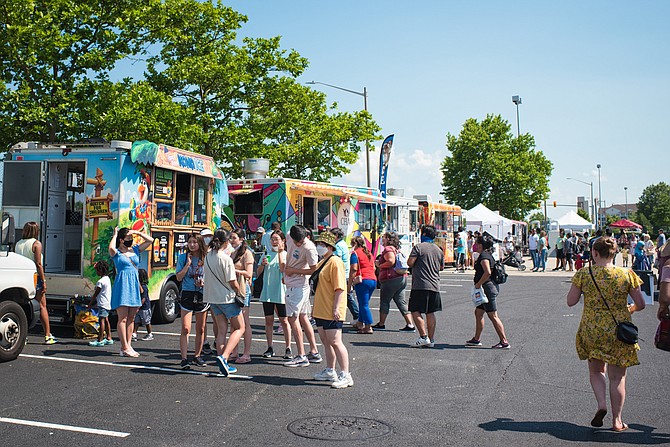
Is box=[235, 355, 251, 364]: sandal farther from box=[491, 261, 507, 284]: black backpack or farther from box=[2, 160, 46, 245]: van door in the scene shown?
box=[2, 160, 46, 245]: van door

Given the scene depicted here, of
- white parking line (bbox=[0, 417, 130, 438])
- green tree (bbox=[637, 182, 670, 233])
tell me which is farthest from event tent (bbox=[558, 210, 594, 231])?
green tree (bbox=[637, 182, 670, 233])

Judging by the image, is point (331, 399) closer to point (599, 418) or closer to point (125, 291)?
point (599, 418)

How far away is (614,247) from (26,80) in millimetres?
14869

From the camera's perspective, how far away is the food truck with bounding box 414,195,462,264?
82.9ft

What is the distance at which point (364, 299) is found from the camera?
10797mm

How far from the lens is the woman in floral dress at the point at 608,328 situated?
5496mm

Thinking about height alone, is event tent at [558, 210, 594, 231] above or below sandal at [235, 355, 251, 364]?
above

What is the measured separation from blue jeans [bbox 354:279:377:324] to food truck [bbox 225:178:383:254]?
14.9ft

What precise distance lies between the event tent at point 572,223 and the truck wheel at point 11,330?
36.9 metres

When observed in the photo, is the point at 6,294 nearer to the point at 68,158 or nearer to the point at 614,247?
the point at 68,158

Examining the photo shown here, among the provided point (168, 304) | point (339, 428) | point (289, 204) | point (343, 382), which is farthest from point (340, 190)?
point (339, 428)

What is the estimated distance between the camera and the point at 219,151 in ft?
76.5

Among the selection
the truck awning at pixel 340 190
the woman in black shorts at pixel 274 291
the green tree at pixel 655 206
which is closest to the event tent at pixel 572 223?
the truck awning at pixel 340 190

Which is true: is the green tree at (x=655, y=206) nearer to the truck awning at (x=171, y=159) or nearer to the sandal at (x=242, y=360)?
the truck awning at (x=171, y=159)
